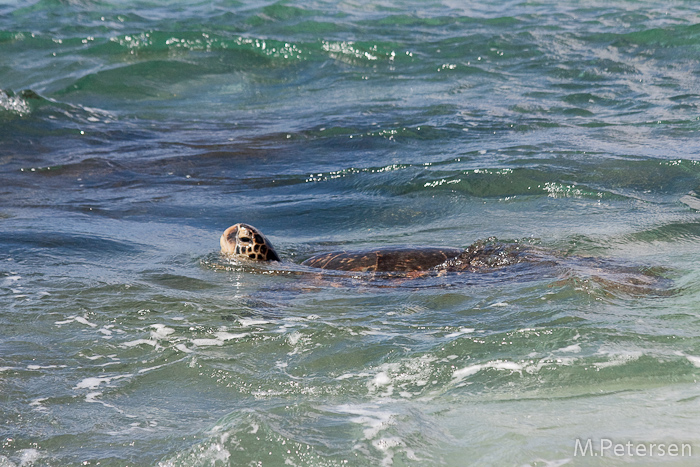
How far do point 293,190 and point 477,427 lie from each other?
4.51m

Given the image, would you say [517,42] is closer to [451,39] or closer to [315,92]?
[451,39]

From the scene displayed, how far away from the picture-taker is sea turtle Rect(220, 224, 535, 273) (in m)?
4.51

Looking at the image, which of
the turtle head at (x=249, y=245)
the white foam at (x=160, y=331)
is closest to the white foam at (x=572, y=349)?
the white foam at (x=160, y=331)

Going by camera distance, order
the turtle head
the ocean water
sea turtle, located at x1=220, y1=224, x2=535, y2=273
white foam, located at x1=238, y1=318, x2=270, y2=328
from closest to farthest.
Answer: the ocean water → white foam, located at x1=238, y1=318, x2=270, y2=328 → sea turtle, located at x1=220, y1=224, x2=535, y2=273 → the turtle head

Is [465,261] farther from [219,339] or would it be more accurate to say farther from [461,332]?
[219,339]

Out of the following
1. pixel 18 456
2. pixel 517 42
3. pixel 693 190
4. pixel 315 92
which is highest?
pixel 517 42

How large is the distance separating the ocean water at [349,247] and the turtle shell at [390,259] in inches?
7.0

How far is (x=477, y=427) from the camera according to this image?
8.13 ft

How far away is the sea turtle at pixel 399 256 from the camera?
451 cm

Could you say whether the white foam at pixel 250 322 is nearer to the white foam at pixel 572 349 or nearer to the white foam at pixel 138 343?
the white foam at pixel 138 343

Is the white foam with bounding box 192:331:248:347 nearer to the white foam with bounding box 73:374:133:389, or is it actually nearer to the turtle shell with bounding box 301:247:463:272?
the white foam with bounding box 73:374:133:389

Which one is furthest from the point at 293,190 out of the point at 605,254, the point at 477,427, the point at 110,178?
the point at 477,427

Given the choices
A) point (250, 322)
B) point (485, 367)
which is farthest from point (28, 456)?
point (485, 367)

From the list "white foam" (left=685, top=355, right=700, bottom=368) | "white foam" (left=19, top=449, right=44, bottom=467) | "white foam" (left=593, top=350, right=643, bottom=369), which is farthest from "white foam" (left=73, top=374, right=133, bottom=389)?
"white foam" (left=685, top=355, right=700, bottom=368)
